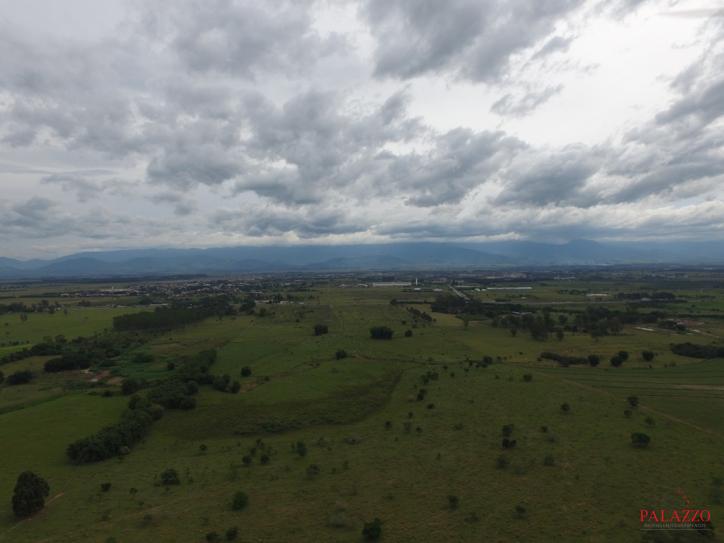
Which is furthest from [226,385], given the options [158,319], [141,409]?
[158,319]

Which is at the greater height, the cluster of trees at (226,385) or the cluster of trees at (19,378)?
the cluster of trees at (19,378)

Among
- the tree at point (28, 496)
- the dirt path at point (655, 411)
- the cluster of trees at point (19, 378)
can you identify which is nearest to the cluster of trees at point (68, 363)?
the cluster of trees at point (19, 378)

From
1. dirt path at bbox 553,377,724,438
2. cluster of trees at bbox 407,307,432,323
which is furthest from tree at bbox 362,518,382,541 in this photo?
cluster of trees at bbox 407,307,432,323

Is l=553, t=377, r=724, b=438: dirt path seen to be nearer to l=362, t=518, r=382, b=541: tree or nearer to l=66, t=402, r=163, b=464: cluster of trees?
l=362, t=518, r=382, b=541: tree

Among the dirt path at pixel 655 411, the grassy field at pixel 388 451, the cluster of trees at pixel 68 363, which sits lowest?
the dirt path at pixel 655 411

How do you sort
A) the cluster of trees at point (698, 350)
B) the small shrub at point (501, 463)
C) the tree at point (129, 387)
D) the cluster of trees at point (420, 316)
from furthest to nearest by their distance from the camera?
the cluster of trees at point (420, 316) → the cluster of trees at point (698, 350) → the tree at point (129, 387) → the small shrub at point (501, 463)

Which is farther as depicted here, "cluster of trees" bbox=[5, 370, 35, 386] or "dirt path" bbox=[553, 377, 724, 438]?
"cluster of trees" bbox=[5, 370, 35, 386]

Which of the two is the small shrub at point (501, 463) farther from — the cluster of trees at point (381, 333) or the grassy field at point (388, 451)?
the cluster of trees at point (381, 333)
